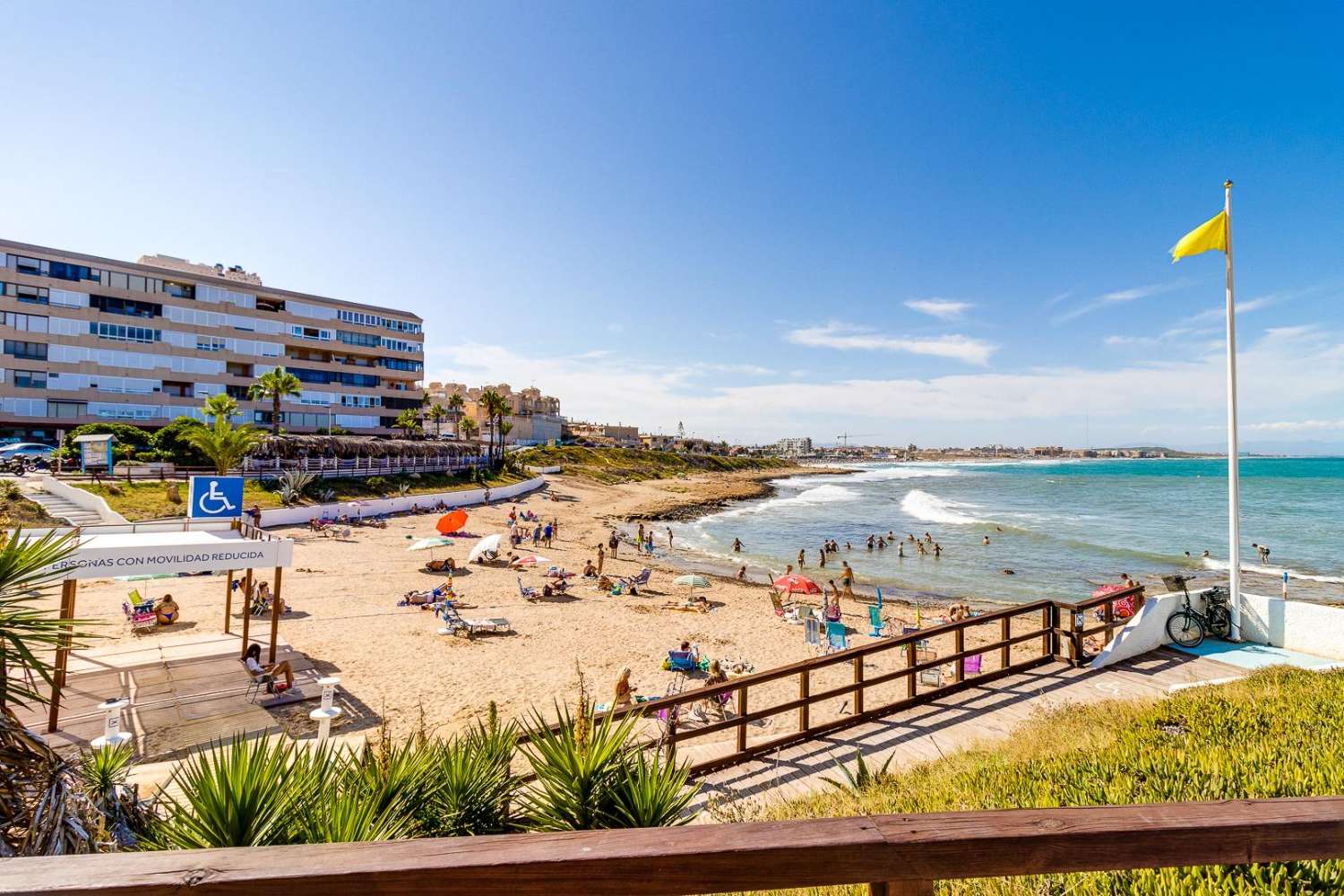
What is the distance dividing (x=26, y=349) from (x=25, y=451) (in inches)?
493

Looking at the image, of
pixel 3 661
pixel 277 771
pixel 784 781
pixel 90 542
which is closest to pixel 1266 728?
pixel 784 781

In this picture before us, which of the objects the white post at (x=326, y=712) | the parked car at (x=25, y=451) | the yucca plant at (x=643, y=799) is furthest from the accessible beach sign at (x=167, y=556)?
the parked car at (x=25, y=451)

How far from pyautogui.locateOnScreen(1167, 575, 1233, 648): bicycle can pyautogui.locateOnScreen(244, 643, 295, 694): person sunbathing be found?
51.9 ft

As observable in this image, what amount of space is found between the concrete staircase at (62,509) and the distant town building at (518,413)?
222 feet

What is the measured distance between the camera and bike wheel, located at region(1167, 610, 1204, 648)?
366 inches

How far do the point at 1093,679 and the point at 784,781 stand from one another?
201 inches

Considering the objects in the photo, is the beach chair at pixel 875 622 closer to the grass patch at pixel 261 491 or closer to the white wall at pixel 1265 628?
the white wall at pixel 1265 628

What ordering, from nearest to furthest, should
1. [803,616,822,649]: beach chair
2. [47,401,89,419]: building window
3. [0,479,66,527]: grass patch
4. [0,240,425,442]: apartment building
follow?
[803,616,822,649]: beach chair
[0,479,66,527]: grass patch
[0,240,425,442]: apartment building
[47,401,89,419]: building window

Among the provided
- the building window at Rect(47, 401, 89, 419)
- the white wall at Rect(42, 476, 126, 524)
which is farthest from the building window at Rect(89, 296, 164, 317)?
the white wall at Rect(42, 476, 126, 524)

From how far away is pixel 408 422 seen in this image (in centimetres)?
6556

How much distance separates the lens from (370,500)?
37469 millimetres

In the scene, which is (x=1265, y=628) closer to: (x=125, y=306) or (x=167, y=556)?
(x=167, y=556)

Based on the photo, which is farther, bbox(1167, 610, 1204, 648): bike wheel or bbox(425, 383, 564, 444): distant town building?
bbox(425, 383, 564, 444): distant town building

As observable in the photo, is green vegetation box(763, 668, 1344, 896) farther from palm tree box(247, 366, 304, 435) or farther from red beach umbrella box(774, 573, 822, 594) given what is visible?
palm tree box(247, 366, 304, 435)
